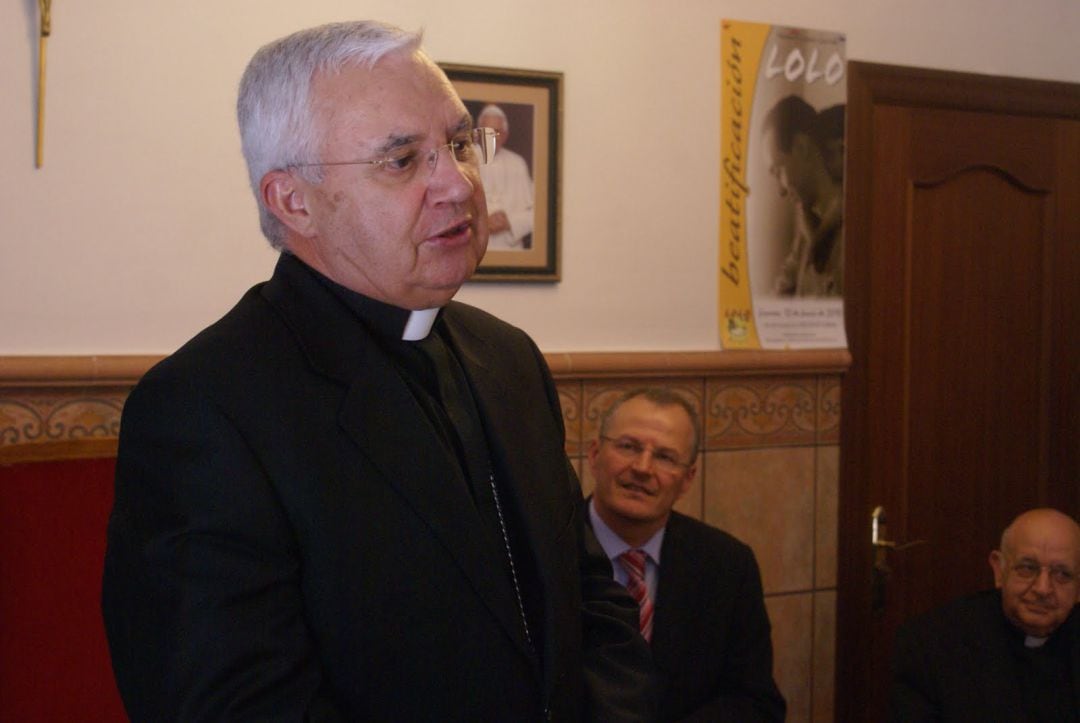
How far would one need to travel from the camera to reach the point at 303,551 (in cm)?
113

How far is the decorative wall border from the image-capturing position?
2.22 meters

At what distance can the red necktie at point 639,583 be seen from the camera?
2.38 m

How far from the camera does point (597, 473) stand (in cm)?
245

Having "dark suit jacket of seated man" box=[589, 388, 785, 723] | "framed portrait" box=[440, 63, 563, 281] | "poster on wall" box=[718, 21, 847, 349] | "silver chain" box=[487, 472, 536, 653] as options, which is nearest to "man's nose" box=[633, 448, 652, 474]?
"dark suit jacket of seated man" box=[589, 388, 785, 723]

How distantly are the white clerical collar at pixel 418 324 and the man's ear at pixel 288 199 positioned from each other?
134 millimetres

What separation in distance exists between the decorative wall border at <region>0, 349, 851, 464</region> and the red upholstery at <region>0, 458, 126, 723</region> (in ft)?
0.20

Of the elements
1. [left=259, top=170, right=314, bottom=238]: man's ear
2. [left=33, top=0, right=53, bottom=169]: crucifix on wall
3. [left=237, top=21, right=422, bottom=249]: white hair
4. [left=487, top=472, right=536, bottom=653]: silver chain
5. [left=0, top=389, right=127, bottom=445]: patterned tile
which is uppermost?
[left=33, top=0, right=53, bottom=169]: crucifix on wall

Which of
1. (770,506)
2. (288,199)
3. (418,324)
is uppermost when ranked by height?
(288,199)

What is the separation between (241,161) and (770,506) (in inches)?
60.0

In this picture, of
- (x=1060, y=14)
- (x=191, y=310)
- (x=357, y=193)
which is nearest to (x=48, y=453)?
(x=191, y=310)

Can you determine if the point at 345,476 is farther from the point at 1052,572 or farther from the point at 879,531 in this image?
the point at 879,531

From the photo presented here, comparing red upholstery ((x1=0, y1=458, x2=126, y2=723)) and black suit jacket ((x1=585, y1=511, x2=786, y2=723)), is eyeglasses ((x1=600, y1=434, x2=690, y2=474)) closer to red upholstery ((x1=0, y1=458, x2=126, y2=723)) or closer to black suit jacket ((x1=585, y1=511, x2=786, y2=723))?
black suit jacket ((x1=585, y1=511, x2=786, y2=723))

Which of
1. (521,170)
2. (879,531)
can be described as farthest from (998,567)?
(521,170)

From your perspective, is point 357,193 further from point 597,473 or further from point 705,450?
point 705,450
